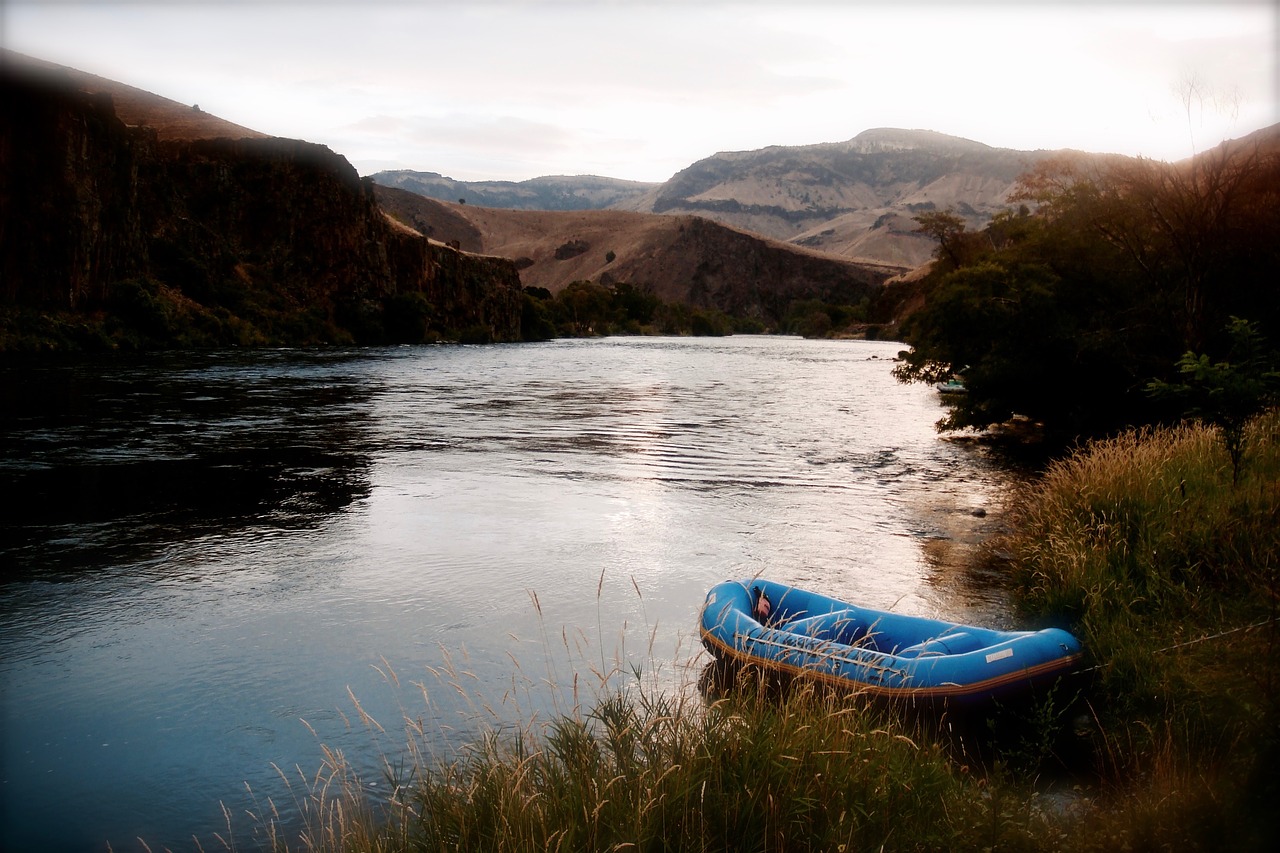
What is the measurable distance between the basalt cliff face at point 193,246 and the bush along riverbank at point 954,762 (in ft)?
174

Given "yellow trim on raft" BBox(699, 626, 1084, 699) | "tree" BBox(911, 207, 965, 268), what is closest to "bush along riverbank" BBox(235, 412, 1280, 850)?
"yellow trim on raft" BBox(699, 626, 1084, 699)

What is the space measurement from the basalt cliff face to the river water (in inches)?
1028

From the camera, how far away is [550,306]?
136250 millimetres

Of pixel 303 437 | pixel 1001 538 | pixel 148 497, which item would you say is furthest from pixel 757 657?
pixel 303 437

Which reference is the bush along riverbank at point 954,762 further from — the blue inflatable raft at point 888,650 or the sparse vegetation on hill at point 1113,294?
the sparse vegetation on hill at point 1113,294

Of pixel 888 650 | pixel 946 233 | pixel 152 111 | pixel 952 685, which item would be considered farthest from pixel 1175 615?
pixel 152 111

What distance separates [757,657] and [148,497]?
537 inches

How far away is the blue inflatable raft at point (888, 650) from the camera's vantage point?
7.62 meters

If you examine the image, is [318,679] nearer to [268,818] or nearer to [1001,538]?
[268,818]

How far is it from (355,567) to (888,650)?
766 centimetres

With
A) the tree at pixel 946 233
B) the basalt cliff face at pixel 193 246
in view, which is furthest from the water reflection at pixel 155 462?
the tree at pixel 946 233

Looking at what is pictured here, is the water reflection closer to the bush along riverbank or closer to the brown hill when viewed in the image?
the bush along riverbank

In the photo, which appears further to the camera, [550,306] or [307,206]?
[550,306]

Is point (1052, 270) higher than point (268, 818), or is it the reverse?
point (1052, 270)
